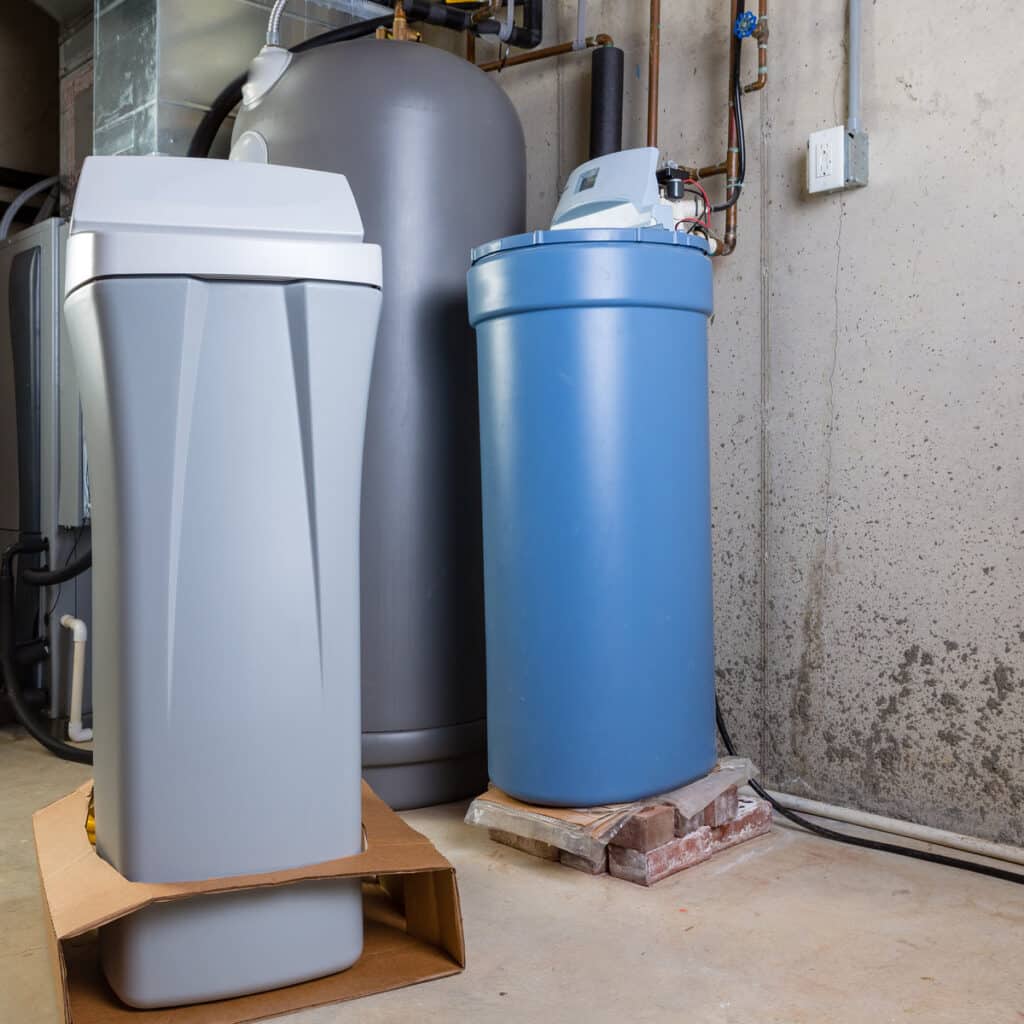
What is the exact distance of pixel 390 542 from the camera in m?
1.98

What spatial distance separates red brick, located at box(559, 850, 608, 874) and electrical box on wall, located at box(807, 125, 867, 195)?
3.93 ft

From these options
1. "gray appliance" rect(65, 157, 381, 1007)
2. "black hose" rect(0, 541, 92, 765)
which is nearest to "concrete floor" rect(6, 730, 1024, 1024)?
"gray appliance" rect(65, 157, 381, 1007)

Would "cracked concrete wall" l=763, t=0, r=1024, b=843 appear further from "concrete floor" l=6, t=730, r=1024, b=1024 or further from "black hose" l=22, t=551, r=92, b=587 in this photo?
"black hose" l=22, t=551, r=92, b=587

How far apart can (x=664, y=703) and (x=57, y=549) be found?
1779 millimetres

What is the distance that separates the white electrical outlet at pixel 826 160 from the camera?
A: 1861 millimetres

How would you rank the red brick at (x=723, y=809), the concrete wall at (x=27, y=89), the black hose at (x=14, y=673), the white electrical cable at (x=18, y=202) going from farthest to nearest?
the concrete wall at (x=27, y=89) < the white electrical cable at (x=18, y=202) < the black hose at (x=14, y=673) < the red brick at (x=723, y=809)

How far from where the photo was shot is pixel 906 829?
1.79m

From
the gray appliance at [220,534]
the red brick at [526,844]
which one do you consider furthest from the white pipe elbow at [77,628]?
the gray appliance at [220,534]

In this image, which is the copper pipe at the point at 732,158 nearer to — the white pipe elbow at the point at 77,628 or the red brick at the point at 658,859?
the red brick at the point at 658,859

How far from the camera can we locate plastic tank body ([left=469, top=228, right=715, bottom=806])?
5.39 feet

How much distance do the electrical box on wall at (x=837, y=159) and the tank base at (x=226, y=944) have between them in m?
1.40

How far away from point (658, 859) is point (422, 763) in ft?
→ 1.81

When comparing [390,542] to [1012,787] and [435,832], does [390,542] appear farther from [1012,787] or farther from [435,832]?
[1012,787]

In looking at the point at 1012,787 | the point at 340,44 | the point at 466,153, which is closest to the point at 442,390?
the point at 466,153
